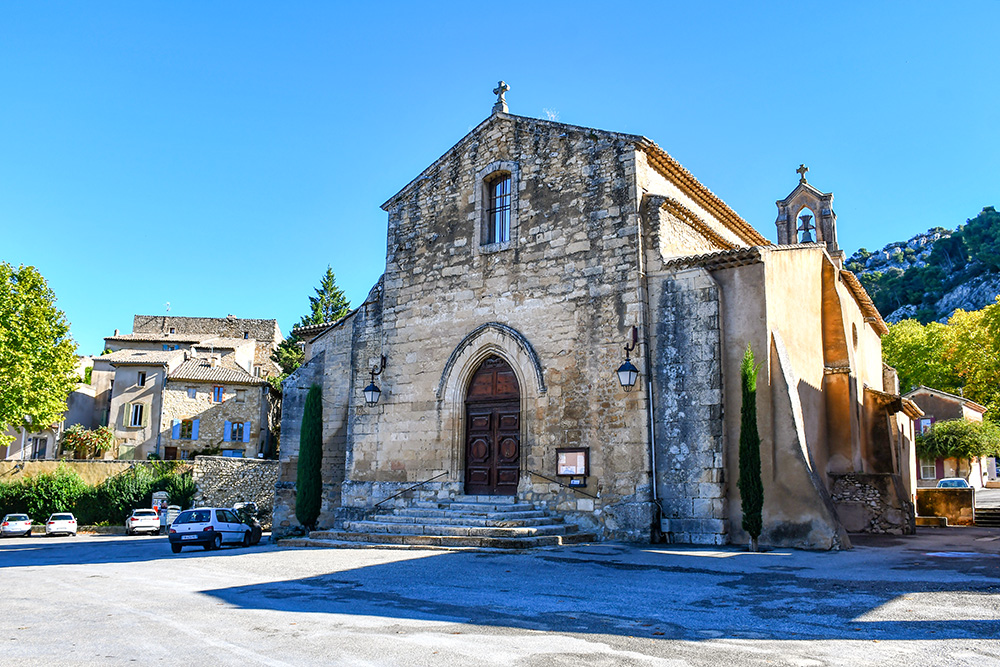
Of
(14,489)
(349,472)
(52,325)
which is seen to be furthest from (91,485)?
(349,472)

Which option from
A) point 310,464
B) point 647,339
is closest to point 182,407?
point 310,464

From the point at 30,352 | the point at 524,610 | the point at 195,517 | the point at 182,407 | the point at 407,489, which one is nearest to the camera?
the point at 524,610

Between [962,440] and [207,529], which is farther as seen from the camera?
[962,440]

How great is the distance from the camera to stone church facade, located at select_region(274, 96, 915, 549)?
13172 mm

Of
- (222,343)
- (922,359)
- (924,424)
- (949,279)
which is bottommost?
(924,424)

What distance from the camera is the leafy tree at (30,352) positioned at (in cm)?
2492

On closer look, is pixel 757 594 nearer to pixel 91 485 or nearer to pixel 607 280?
pixel 607 280

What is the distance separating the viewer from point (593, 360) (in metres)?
14.6

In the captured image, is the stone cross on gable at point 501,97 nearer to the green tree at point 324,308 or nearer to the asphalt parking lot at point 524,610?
the asphalt parking lot at point 524,610

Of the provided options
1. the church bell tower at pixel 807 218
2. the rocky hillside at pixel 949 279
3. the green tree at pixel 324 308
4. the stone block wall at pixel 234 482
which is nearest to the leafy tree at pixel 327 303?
the green tree at pixel 324 308

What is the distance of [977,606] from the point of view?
6766 millimetres

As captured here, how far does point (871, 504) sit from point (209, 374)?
38.4 metres

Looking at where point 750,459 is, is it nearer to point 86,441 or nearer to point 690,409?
point 690,409

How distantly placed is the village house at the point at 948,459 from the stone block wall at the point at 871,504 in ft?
92.0
